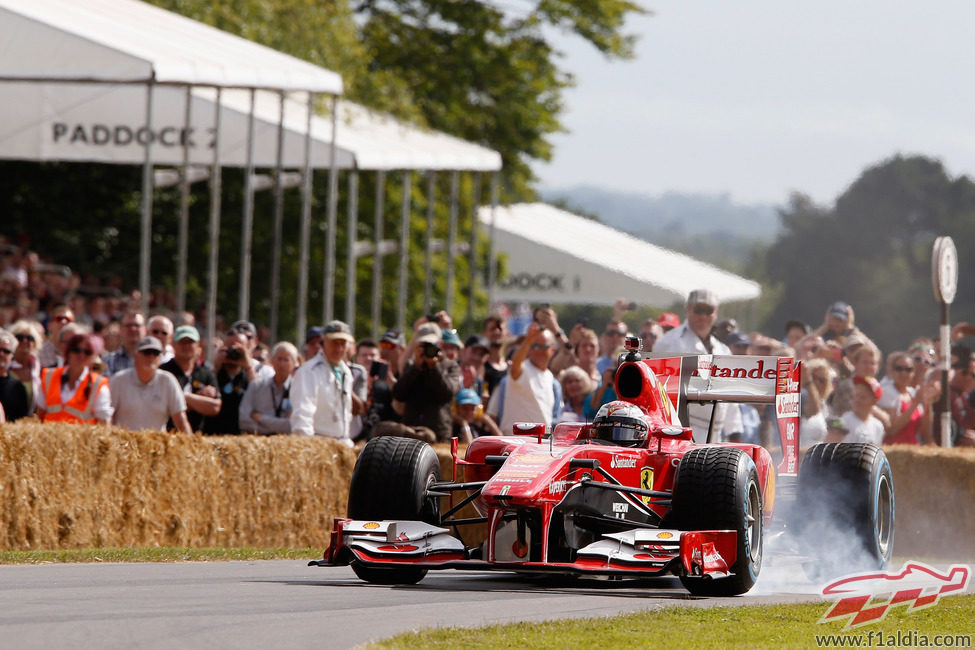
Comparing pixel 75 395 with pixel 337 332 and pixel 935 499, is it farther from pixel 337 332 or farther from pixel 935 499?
pixel 935 499

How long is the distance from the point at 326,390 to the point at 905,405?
6.82 metres

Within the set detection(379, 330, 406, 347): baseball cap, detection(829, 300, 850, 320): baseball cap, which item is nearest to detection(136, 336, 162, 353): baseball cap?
Answer: detection(379, 330, 406, 347): baseball cap

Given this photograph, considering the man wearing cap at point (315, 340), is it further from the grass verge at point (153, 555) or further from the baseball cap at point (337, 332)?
the grass verge at point (153, 555)

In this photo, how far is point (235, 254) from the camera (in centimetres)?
3644

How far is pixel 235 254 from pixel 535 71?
964 cm

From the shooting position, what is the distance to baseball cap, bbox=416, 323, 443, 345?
14539mm

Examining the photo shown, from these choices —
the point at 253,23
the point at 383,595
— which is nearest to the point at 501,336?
the point at 383,595

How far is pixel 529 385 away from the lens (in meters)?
16.0

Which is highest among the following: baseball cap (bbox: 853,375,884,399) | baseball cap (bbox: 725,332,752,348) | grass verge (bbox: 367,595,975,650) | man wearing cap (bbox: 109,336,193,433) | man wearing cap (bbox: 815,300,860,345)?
man wearing cap (bbox: 815,300,860,345)

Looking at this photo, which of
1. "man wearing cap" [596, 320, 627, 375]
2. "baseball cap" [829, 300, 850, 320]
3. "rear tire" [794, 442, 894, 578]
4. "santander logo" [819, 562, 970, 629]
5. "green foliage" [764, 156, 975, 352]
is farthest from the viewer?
"green foliage" [764, 156, 975, 352]

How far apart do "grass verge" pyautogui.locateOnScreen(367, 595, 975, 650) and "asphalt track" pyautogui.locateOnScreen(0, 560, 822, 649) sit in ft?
1.06

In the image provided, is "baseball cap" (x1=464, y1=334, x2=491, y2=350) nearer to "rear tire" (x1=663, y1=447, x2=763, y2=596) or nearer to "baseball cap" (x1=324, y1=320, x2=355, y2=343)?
"baseball cap" (x1=324, y1=320, x2=355, y2=343)

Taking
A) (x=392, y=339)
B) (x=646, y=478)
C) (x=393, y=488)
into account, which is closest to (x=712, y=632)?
(x=646, y=478)

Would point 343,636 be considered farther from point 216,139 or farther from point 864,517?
point 216,139
